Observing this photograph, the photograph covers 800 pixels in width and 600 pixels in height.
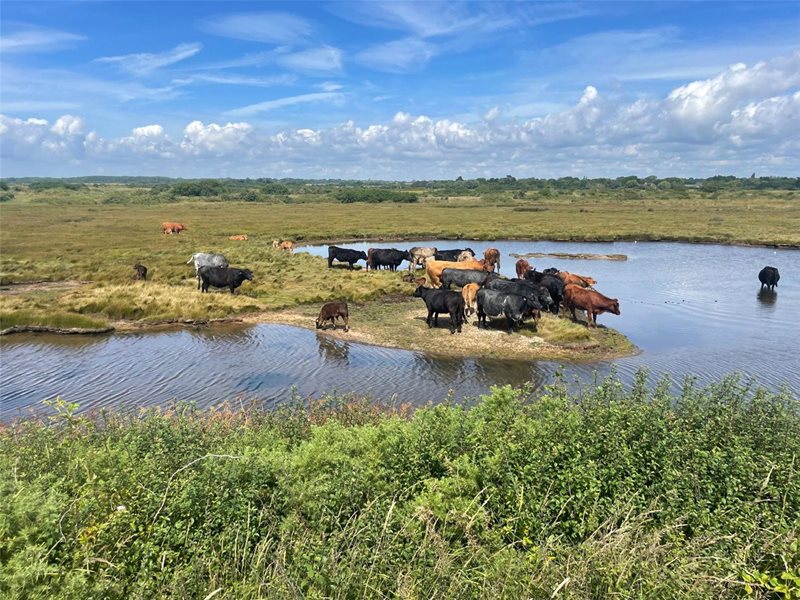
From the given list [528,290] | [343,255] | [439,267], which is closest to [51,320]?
[343,255]

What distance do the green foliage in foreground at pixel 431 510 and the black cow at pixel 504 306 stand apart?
36.9ft

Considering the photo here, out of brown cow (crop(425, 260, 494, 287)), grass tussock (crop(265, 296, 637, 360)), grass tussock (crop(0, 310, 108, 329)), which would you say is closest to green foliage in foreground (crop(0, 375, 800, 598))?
grass tussock (crop(265, 296, 637, 360))

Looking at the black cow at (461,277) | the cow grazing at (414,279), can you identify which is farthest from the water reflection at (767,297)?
the cow grazing at (414,279)

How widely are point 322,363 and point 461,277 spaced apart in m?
→ 10.1

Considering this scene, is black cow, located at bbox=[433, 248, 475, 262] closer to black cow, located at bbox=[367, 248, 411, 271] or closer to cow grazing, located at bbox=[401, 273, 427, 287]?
black cow, located at bbox=[367, 248, 411, 271]

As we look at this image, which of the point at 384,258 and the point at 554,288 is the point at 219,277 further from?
the point at 554,288

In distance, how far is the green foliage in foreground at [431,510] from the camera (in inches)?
163

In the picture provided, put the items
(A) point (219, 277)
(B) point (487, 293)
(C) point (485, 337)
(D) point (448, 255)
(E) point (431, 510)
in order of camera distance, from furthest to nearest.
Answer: (D) point (448, 255) < (A) point (219, 277) < (B) point (487, 293) < (C) point (485, 337) < (E) point (431, 510)

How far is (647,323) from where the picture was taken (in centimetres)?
1992

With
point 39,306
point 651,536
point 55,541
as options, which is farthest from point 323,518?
point 39,306

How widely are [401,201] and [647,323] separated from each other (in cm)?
9388

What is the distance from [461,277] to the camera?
23469 mm

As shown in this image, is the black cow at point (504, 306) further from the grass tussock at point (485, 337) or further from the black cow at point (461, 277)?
the black cow at point (461, 277)

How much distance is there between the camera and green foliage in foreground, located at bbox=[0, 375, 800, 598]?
4.14 m
